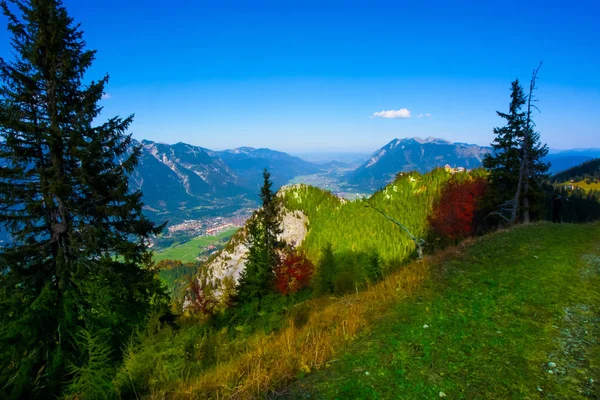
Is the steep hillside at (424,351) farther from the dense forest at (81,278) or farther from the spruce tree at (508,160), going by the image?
the spruce tree at (508,160)

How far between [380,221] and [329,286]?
99.5 ft

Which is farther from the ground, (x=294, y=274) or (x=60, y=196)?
(x=60, y=196)

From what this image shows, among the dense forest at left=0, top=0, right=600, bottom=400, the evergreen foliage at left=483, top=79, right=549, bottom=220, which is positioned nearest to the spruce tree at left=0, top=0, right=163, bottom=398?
the dense forest at left=0, top=0, right=600, bottom=400

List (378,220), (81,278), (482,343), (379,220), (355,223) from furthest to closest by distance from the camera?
(355,223), (378,220), (379,220), (81,278), (482,343)

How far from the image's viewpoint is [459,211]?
44.4 meters

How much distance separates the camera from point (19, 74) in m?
10.4

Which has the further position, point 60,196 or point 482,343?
point 60,196

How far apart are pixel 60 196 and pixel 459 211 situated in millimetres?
47881

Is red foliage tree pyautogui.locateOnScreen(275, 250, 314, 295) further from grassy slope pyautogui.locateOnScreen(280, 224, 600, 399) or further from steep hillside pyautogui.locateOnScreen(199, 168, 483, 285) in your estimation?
grassy slope pyautogui.locateOnScreen(280, 224, 600, 399)

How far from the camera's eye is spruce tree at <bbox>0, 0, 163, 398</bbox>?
9.80 m

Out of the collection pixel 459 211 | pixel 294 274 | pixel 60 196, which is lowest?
pixel 294 274

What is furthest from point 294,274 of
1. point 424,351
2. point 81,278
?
point 424,351

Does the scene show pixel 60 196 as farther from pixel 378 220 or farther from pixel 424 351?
pixel 378 220

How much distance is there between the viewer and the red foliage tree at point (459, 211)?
4331 centimetres
